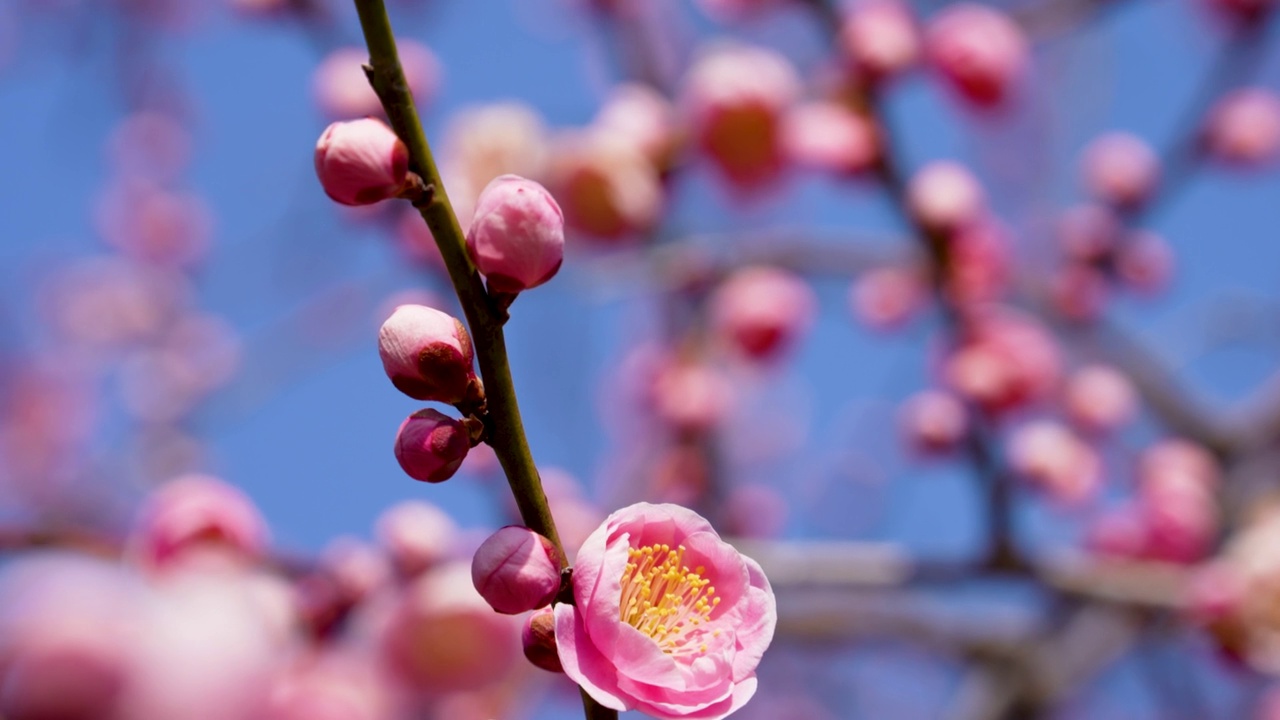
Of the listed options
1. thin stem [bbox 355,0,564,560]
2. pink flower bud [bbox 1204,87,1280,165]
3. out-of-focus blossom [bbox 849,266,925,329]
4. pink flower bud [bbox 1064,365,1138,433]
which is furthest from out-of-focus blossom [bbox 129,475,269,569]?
pink flower bud [bbox 1204,87,1280,165]

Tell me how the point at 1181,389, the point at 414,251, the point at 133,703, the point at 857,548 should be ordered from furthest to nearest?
1. the point at 1181,389
2. the point at 414,251
3. the point at 857,548
4. the point at 133,703

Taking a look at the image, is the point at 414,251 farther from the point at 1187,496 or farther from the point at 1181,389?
the point at 1181,389

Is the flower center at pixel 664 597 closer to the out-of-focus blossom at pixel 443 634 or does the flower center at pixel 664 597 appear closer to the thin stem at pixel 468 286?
the thin stem at pixel 468 286

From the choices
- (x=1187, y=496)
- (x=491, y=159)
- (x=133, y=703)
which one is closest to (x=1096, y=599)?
(x=1187, y=496)

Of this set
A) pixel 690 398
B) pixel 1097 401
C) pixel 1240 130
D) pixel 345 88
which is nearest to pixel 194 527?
pixel 345 88

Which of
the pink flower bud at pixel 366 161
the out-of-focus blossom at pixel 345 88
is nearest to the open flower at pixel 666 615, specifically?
the pink flower bud at pixel 366 161

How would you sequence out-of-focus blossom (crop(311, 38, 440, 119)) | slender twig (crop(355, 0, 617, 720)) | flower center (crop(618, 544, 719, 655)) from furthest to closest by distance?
out-of-focus blossom (crop(311, 38, 440, 119)) → flower center (crop(618, 544, 719, 655)) → slender twig (crop(355, 0, 617, 720))

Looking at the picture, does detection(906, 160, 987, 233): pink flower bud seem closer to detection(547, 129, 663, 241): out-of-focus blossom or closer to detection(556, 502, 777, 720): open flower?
detection(547, 129, 663, 241): out-of-focus blossom
